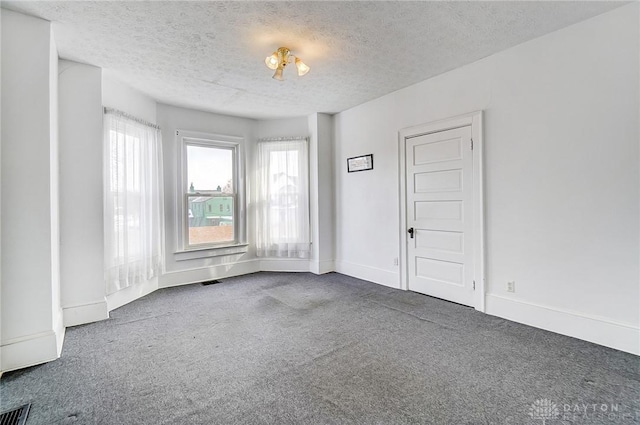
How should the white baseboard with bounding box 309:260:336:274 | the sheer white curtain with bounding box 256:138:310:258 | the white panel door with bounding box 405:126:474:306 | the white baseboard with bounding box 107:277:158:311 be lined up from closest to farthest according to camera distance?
the white panel door with bounding box 405:126:474:306 < the white baseboard with bounding box 107:277:158:311 < the white baseboard with bounding box 309:260:336:274 < the sheer white curtain with bounding box 256:138:310:258

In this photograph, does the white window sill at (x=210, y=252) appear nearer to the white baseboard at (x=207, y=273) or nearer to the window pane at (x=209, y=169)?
the white baseboard at (x=207, y=273)

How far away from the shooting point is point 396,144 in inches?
165

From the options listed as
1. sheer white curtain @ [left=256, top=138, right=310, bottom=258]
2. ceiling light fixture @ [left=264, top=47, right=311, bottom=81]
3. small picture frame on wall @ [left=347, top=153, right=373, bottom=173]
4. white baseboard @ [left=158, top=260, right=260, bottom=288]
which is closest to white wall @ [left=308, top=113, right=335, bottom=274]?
sheer white curtain @ [left=256, top=138, right=310, bottom=258]

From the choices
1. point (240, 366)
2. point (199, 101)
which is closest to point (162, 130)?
point (199, 101)

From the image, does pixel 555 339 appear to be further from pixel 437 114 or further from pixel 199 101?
pixel 199 101

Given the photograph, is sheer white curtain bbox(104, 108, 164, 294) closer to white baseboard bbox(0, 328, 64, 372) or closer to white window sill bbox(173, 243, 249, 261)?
white window sill bbox(173, 243, 249, 261)

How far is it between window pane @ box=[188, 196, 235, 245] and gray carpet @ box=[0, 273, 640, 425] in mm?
1629

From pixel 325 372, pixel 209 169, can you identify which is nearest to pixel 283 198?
pixel 209 169

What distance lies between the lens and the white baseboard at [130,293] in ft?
11.6

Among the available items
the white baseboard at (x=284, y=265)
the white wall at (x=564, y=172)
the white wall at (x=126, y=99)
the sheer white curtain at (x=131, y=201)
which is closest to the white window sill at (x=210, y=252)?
the sheer white curtain at (x=131, y=201)

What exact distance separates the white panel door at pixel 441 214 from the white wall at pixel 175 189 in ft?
9.30

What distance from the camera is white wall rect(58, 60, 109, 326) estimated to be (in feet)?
10.2

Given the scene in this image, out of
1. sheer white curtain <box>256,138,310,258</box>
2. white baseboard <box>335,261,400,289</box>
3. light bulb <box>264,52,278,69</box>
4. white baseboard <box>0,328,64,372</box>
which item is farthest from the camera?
sheer white curtain <box>256,138,310,258</box>

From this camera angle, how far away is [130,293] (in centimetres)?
385
